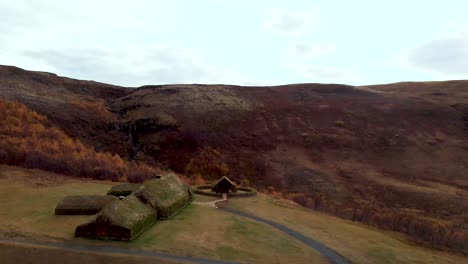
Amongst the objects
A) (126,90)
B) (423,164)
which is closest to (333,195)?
(423,164)

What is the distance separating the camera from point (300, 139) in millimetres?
60594

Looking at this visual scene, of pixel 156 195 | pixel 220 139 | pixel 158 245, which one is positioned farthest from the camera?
pixel 220 139

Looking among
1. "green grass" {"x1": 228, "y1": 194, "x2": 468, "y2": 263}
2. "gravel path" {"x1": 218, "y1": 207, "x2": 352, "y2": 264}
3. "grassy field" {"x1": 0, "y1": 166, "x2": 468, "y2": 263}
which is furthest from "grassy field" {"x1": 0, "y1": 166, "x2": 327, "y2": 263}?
"green grass" {"x1": 228, "y1": 194, "x2": 468, "y2": 263}

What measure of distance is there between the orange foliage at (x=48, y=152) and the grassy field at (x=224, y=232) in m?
4.75

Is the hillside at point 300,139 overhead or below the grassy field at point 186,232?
overhead

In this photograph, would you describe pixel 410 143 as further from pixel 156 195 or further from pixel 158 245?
pixel 158 245

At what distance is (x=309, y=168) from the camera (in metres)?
51.6

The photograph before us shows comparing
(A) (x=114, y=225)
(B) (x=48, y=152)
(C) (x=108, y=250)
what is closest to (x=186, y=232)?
(A) (x=114, y=225)

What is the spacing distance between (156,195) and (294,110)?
48112mm

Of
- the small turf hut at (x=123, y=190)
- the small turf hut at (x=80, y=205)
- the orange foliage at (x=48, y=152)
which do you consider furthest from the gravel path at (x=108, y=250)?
the orange foliage at (x=48, y=152)

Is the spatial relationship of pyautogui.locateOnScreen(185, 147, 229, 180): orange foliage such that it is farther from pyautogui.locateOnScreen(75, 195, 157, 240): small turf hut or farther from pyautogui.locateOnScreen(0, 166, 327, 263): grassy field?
pyautogui.locateOnScreen(75, 195, 157, 240): small turf hut

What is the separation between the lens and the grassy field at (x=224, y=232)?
20.6 metres

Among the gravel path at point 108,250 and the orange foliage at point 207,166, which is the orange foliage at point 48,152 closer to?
the orange foliage at point 207,166

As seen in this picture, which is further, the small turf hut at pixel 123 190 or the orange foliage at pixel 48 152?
the orange foliage at pixel 48 152
